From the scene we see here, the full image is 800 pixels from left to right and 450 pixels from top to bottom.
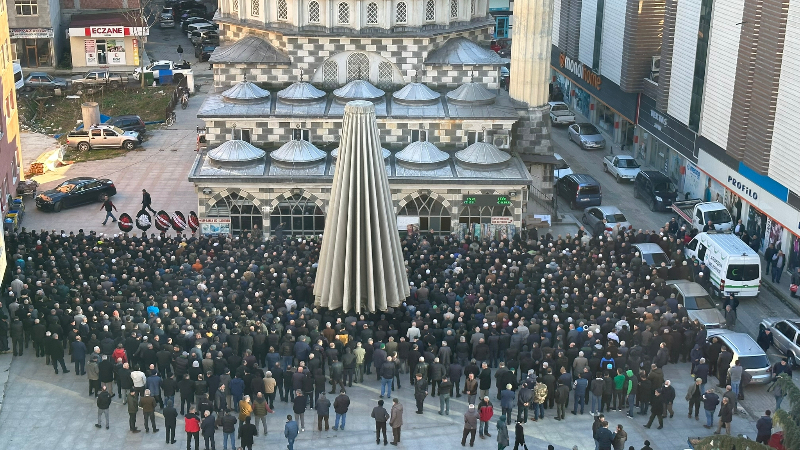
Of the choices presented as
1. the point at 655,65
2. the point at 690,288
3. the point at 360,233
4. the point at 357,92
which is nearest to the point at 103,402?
the point at 360,233

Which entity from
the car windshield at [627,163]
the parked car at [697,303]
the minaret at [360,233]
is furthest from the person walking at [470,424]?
the car windshield at [627,163]

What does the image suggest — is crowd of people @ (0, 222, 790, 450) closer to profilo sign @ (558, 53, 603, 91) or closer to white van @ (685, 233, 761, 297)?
white van @ (685, 233, 761, 297)

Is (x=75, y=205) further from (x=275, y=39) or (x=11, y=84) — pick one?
(x=275, y=39)

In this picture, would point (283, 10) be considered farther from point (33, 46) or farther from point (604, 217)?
point (33, 46)

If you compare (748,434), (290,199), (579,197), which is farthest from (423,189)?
(748,434)

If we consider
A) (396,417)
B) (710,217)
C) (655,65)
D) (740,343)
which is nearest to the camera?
(396,417)
